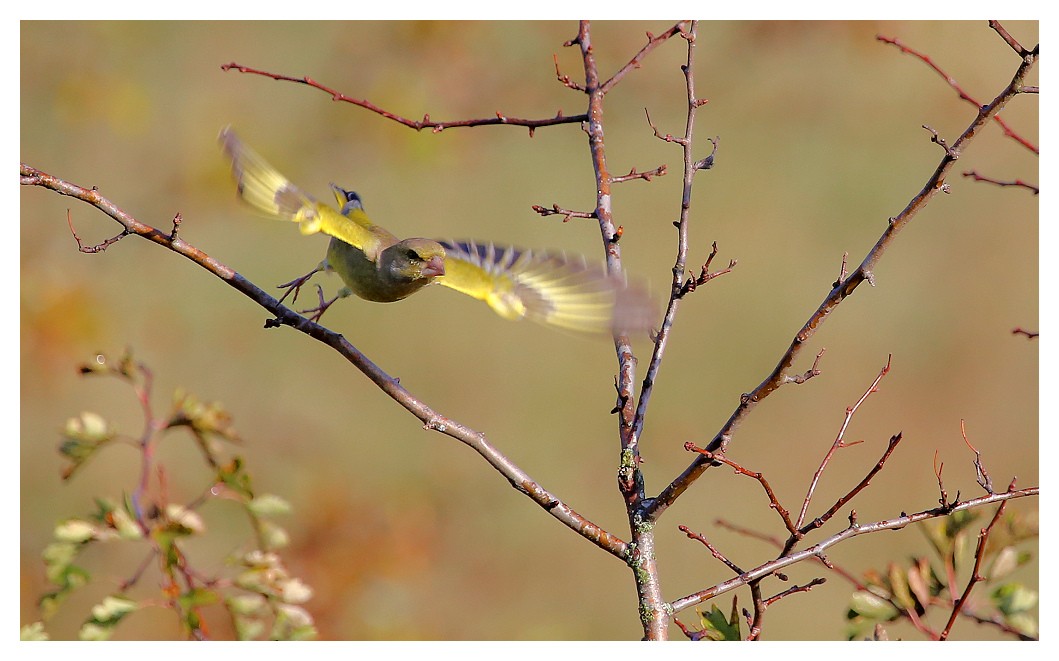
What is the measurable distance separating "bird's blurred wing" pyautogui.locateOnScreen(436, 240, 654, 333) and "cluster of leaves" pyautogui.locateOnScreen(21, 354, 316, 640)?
0.55m

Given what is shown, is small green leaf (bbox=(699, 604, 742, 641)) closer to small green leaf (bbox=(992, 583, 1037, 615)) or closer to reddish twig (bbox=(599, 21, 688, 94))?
small green leaf (bbox=(992, 583, 1037, 615))

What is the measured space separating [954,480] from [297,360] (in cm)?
395

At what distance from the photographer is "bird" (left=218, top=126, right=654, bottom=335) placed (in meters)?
1.57

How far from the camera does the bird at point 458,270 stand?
5.15 feet

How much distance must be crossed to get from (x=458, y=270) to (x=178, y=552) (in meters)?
0.75

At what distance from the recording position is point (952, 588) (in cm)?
141

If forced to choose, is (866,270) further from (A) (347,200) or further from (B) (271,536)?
(A) (347,200)

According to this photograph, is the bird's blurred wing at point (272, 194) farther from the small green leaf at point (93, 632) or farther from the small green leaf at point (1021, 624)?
the small green leaf at point (1021, 624)

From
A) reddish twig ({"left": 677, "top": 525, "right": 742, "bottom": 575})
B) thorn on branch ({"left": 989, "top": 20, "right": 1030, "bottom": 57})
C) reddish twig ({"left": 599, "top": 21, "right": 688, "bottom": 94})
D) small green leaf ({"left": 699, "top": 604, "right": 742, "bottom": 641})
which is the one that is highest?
reddish twig ({"left": 599, "top": 21, "right": 688, "bottom": 94})

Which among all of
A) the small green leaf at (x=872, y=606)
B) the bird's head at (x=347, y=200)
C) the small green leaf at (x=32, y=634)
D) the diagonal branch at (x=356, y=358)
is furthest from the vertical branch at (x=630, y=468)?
the small green leaf at (x=32, y=634)

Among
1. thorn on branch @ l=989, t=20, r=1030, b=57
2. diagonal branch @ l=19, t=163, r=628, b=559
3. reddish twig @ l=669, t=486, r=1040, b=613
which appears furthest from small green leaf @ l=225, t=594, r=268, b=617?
thorn on branch @ l=989, t=20, r=1030, b=57


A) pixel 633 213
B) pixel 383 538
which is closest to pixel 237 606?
pixel 383 538

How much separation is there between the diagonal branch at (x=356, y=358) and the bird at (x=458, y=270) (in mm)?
229

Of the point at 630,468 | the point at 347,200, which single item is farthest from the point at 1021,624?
the point at 347,200
